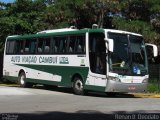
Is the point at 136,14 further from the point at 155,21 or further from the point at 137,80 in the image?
the point at 137,80

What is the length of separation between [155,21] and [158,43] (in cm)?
148

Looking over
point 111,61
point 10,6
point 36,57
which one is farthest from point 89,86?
point 10,6

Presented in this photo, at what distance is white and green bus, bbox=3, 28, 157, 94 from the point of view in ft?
74.8

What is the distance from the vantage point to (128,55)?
23.2 metres

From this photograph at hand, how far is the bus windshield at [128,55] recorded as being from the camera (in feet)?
74.9

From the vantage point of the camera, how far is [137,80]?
76.5 ft

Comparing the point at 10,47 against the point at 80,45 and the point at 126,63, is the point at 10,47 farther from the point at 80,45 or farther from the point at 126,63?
the point at 126,63

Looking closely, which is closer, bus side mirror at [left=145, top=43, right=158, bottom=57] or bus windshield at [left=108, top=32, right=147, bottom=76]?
bus windshield at [left=108, top=32, right=147, bottom=76]

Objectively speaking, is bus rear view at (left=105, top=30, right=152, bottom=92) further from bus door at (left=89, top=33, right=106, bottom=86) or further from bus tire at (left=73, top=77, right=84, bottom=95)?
bus tire at (left=73, top=77, right=84, bottom=95)

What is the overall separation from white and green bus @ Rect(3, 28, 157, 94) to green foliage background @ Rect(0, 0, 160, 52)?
6203mm

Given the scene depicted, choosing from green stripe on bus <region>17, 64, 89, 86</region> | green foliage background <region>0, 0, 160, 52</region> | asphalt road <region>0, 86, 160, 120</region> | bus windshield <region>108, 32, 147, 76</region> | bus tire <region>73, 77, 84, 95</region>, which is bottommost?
asphalt road <region>0, 86, 160, 120</region>

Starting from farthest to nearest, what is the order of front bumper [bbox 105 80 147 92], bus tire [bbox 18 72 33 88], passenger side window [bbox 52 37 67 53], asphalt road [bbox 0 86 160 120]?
1. bus tire [bbox 18 72 33 88]
2. passenger side window [bbox 52 37 67 53]
3. front bumper [bbox 105 80 147 92]
4. asphalt road [bbox 0 86 160 120]

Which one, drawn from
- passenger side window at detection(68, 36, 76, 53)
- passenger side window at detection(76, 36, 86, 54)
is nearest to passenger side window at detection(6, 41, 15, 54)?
passenger side window at detection(68, 36, 76, 53)

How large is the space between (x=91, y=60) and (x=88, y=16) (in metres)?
11.0
